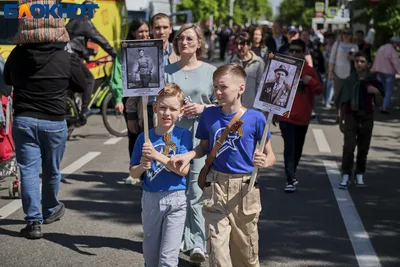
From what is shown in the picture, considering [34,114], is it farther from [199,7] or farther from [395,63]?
[199,7]

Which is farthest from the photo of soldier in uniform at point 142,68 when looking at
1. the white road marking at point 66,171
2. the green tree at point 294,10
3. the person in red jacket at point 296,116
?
the green tree at point 294,10

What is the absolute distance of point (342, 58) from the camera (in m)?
16.3

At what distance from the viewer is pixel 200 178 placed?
5.33 m

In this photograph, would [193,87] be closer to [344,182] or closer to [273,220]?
[273,220]

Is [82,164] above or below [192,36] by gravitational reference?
below

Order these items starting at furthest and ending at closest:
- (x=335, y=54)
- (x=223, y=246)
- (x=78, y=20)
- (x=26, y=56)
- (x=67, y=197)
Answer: (x=335, y=54), (x=78, y=20), (x=67, y=197), (x=26, y=56), (x=223, y=246)

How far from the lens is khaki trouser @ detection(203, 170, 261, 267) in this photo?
203 inches

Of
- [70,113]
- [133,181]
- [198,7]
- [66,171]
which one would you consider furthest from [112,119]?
[198,7]

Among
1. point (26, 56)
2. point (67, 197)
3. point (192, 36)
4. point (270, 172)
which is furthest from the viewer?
point (270, 172)

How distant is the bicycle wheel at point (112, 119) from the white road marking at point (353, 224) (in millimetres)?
3851

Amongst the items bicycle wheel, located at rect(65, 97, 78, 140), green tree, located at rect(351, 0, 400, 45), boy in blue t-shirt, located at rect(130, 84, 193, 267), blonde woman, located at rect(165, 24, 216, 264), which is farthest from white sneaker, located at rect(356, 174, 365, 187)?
green tree, located at rect(351, 0, 400, 45)

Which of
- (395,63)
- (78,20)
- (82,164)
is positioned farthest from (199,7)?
(82,164)

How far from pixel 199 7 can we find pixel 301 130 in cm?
4355

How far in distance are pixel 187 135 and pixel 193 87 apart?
1.06 metres
